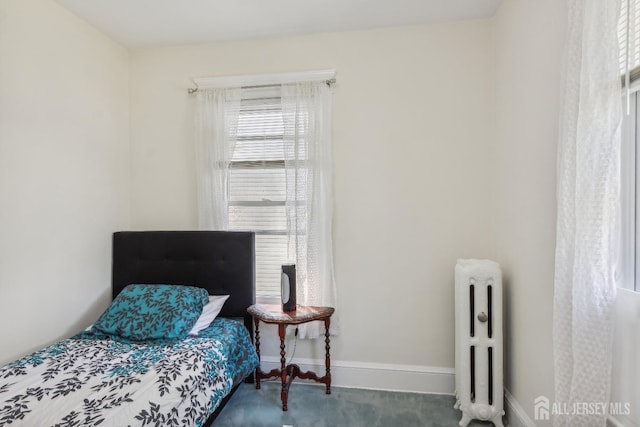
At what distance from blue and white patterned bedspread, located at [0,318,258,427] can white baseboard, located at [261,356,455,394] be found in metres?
0.72

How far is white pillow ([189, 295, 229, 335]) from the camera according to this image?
2117 mm

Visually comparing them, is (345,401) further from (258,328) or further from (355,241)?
(355,241)

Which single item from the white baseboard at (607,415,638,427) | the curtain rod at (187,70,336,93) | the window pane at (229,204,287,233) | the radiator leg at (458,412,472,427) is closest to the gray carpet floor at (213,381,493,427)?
the radiator leg at (458,412,472,427)

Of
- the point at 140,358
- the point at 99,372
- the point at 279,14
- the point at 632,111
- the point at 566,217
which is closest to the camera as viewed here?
the point at 632,111

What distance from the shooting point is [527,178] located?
1822 mm

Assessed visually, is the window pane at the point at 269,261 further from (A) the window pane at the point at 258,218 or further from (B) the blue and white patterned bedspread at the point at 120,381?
(B) the blue and white patterned bedspread at the point at 120,381

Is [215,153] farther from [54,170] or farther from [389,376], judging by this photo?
[389,376]

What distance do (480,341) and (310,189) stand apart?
1.49m

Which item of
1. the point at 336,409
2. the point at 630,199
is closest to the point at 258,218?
the point at 336,409

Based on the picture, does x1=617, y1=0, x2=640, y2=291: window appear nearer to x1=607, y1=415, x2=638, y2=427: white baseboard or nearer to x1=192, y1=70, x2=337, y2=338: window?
x1=607, y1=415, x2=638, y2=427: white baseboard

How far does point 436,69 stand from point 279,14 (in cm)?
118

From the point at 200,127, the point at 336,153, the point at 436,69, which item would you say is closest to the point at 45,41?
the point at 200,127

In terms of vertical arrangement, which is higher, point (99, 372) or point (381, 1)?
point (381, 1)

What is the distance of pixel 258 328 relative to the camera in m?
2.40
